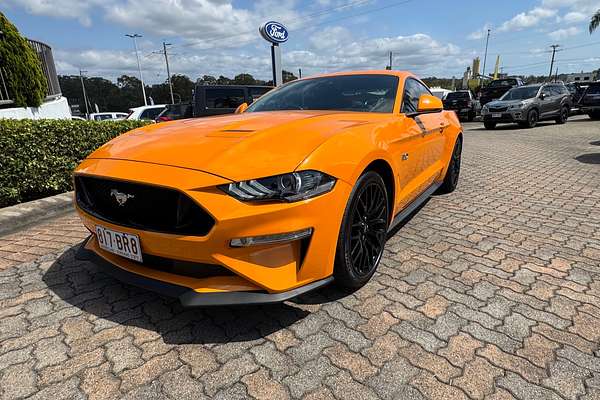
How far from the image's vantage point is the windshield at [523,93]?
1441 cm

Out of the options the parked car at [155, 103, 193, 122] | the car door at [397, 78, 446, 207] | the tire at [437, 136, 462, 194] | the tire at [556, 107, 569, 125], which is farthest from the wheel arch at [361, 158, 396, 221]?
the tire at [556, 107, 569, 125]

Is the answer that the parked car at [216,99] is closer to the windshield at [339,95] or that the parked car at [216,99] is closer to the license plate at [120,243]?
the windshield at [339,95]

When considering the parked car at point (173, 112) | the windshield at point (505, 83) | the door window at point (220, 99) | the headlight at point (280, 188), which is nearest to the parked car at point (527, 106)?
the windshield at point (505, 83)

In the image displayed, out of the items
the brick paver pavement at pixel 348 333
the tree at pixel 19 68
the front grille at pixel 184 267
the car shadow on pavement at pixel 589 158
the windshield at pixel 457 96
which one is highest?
the tree at pixel 19 68

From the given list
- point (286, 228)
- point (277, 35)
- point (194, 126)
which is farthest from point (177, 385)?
point (277, 35)

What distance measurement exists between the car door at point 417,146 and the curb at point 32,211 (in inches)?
159

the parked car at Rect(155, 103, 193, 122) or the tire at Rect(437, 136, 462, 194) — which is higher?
the parked car at Rect(155, 103, 193, 122)

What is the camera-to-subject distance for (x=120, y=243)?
7.00ft

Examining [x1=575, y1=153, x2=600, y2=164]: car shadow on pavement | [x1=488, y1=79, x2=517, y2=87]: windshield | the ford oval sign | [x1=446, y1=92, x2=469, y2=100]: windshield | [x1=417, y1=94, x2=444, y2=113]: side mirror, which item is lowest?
[x1=575, y1=153, x2=600, y2=164]: car shadow on pavement

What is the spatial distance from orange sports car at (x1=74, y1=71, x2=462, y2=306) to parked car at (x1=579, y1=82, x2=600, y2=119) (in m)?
19.1

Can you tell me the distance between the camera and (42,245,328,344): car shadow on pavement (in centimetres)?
212

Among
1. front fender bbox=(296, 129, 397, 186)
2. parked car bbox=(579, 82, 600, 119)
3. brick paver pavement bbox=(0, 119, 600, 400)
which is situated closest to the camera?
brick paver pavement bbox=(0, 119, 600, 400)

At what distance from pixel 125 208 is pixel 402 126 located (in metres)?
2.09

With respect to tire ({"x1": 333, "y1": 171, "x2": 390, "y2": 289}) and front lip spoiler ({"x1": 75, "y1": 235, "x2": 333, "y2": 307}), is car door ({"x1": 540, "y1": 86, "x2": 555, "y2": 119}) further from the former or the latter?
front lip spoiler ({"x1": 75, "y1": 235, "x2": 333, "y2": 307})
